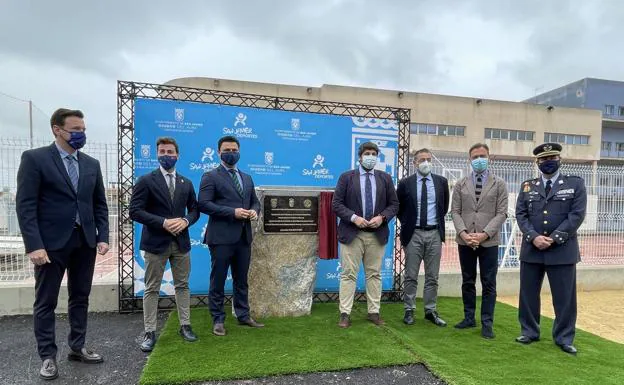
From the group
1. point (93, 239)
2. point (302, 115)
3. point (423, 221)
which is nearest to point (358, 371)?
point (423, 221)

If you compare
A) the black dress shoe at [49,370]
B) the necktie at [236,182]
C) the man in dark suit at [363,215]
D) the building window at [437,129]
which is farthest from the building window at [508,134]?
the black dress shoe at [49,370]

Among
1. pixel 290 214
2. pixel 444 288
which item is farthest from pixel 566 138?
pixel 290 214

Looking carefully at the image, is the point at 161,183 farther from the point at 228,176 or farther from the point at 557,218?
the point at 557,218

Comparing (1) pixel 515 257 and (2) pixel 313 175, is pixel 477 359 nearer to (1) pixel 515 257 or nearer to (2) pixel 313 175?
(2) pixel 313 175

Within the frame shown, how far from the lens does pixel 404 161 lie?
5996 millimetres

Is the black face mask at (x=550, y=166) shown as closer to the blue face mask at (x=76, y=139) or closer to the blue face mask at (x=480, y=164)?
the blue face mask at (x=480, y=164)

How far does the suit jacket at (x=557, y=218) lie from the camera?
3912 mm

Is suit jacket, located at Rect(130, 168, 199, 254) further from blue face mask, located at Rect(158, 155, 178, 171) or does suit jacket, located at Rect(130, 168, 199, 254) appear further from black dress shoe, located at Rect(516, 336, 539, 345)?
black dress shoe, located at Rect(516, 336, 539, 345)

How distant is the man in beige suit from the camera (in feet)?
14.2

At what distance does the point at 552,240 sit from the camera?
12.9 ft

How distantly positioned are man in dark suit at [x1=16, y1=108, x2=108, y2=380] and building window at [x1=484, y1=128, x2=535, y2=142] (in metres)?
32.4

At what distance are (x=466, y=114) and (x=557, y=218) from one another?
2908 cm

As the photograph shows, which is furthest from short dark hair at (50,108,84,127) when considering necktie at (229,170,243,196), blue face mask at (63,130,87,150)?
necktie at (229,170,243,196)

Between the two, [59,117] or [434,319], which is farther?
[434,319]
